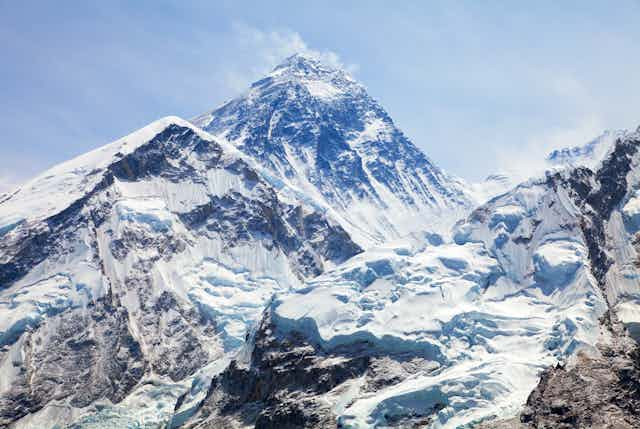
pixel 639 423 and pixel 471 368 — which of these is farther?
pixel 471 368

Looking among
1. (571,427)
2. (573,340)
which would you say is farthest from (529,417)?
(573,340)

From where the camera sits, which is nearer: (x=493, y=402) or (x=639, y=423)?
(x=639, y=423)

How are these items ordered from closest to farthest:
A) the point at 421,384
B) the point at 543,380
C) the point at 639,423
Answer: the point at 639,423 → the point at 543,380 → the point at 421,384

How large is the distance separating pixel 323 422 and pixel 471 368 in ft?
109

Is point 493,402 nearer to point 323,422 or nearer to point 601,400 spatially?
point 601,400

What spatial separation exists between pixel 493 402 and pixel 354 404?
30.2m

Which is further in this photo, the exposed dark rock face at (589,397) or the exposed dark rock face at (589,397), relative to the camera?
the exposed dark rock face at (589,397)

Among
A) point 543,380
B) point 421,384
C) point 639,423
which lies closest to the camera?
point 639,423

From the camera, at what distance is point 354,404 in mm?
196625

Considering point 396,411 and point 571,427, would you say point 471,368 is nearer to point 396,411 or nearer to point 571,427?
point 396,411

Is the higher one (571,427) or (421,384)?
(421,384)

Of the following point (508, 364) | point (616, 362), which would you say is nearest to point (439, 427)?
point (508, 364)

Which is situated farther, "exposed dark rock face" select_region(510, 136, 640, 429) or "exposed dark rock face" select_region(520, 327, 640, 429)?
"exposed dark rock face" select_region(510, 136, 640, 429)

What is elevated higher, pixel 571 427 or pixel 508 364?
pixel 508 364
